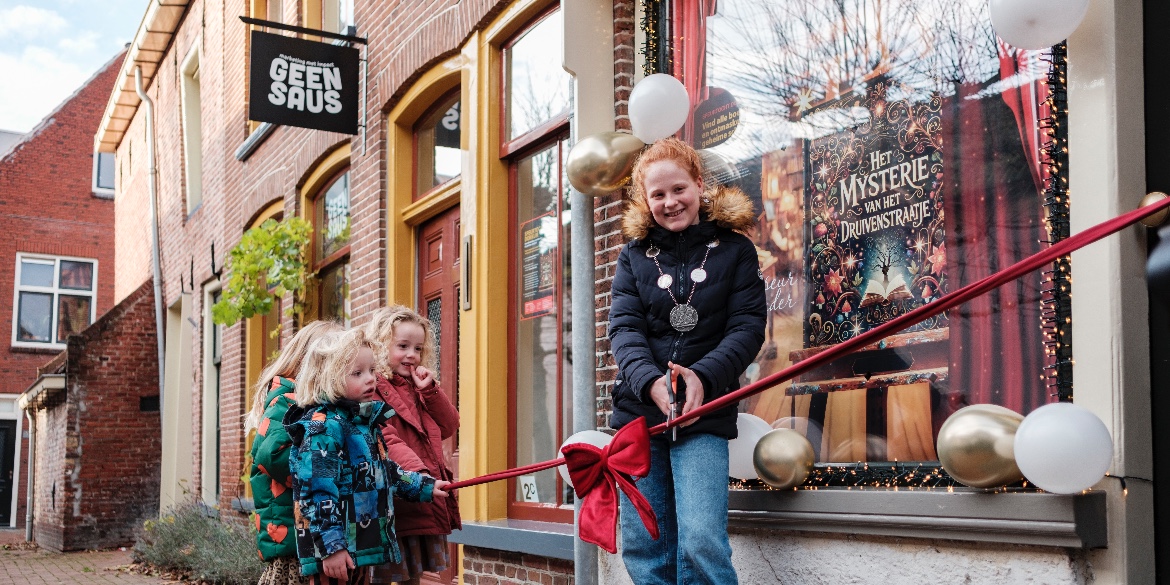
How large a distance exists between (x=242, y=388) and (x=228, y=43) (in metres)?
4.14

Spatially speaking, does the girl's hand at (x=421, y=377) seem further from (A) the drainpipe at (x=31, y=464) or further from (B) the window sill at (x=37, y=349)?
(B) the window sill at (x=37, y=349)

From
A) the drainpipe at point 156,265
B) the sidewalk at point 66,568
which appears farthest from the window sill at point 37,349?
the drainpipe at point 156,265

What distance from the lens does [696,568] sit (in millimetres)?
3424

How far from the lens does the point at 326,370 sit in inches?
150

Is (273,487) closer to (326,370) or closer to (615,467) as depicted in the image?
(326,370)

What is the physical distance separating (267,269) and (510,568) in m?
5.19

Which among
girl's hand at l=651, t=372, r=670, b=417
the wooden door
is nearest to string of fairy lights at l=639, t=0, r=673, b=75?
girl's hand at l=651, t=372, r=670, b=417

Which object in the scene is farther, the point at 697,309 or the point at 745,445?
the point at 745,445

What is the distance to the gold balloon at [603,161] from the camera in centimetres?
464

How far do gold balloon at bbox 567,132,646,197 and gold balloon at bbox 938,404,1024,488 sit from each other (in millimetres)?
1900

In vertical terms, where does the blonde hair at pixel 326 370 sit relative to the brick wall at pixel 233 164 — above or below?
below

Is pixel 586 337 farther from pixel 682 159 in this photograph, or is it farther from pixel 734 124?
pixel 682 159

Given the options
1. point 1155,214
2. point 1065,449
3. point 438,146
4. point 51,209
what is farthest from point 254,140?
point 51,209

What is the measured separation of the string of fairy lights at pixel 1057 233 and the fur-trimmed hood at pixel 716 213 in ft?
2.97
